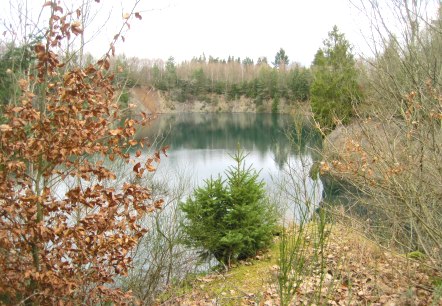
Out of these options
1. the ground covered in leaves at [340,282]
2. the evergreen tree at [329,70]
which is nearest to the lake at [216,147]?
the evergreen tree at [329,70]

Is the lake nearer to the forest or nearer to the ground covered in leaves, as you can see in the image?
the forest

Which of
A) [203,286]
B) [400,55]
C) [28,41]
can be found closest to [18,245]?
[28,41]

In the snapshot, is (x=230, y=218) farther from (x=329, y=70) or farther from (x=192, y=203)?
(x=329, y=70)

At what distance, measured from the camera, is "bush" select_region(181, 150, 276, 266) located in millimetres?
7434

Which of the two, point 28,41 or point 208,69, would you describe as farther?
point 208,69

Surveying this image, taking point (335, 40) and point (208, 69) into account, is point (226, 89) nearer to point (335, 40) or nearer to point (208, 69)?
point (208, 69)

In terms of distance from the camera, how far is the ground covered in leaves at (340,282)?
147 inches

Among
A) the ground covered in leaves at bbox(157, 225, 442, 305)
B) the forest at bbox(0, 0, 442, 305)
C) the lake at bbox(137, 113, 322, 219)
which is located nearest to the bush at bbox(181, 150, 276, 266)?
the forest at bbox(0, 0, 442, 305)

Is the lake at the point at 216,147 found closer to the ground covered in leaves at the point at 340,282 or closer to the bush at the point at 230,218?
the bush at the point at 230,218

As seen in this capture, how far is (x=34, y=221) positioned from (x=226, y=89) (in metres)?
62.1

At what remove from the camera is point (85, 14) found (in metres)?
4.78

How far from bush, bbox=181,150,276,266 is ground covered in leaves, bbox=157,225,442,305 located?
1.18ft

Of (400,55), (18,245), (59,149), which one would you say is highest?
(400,55)

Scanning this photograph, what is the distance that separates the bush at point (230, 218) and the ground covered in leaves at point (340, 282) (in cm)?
36
